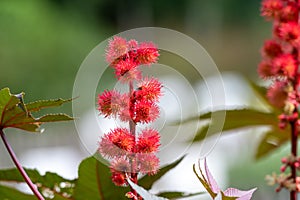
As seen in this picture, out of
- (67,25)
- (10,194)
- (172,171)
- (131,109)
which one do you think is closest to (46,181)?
(10,194)

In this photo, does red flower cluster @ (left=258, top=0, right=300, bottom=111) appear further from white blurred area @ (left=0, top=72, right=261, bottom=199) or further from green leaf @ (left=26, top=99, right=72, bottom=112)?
white blurred area @ (left=0, top=72, right=261, bottom=199)

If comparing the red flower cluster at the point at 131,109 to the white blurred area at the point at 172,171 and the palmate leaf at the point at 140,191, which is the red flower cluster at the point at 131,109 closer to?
the palmate leaf at the point at 140,191

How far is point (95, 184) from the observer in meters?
0.61

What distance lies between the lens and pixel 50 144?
5.86 meters

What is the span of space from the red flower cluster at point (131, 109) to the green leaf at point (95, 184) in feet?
0.44

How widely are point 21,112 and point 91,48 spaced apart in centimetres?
956

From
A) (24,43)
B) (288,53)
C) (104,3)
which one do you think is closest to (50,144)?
(24,43)

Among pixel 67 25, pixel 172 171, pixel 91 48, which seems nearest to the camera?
pixel 172 171

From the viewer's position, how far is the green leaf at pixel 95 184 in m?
0.60

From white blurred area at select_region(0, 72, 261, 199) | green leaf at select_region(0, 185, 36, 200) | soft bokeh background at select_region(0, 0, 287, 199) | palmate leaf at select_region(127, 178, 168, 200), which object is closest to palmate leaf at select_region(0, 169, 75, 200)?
green leaf at select_region(0, 185, 36, 200)

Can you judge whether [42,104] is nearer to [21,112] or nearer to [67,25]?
[21,112]

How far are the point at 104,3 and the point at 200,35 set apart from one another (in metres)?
1.89

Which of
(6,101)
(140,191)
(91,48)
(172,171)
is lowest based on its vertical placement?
(140,191)

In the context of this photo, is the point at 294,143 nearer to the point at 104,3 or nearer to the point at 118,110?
the point at 118,110
